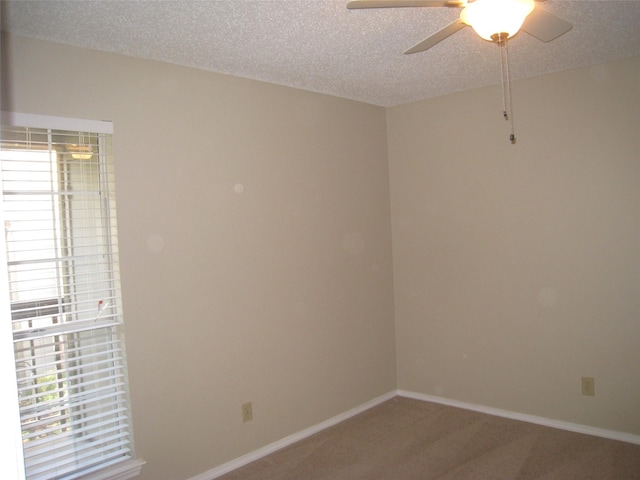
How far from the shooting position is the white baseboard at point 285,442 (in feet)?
10.3

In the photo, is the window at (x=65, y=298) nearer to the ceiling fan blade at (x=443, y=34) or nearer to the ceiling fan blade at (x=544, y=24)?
the ceiling fan blade at (x=443, y=34)

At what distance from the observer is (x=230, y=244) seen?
328 cm

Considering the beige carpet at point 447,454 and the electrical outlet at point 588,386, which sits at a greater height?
the electrical outlet at point 588,386

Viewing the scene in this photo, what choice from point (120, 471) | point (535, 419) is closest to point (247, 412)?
point (120, 471)

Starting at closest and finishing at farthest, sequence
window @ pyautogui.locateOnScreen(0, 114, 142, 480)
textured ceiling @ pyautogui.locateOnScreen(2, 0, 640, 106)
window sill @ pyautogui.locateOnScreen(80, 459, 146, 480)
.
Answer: textured ceiling @ pyautogui.locateOnScreen(2, 0, 640, 106), window @ pyautogui.locateOnScreen(0, 114, 142, 480), window sill @ pyautogui.locateOnScreen(80, 459, 146, 480)

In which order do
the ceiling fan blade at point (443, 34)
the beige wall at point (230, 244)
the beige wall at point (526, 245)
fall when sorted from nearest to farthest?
the ceiling fan blade at point (443, 34)
the beige wall at point (230, 244)
the beige wall at point (526, 245)

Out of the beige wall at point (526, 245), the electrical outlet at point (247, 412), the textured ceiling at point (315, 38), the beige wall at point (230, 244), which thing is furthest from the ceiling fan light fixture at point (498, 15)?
the electrical outlet at point (247, 412)

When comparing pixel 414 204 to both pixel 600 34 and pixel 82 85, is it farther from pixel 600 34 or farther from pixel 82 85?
pixel 82 85

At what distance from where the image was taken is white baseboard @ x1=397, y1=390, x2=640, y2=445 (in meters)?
3.40

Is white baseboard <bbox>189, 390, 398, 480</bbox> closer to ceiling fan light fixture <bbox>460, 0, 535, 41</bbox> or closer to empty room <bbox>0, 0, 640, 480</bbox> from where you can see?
empty room <bbox>0, 0, 640, 480</bbox>

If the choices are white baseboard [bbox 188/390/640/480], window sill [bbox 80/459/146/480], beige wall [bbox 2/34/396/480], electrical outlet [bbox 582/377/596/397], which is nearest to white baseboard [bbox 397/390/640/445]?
white baseboard [bbox 188/390/640/480]

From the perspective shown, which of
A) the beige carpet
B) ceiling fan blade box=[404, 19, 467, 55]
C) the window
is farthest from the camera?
the beige carpet

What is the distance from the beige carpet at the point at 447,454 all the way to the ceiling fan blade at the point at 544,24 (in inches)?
94.2

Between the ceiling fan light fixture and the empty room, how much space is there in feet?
0.06
